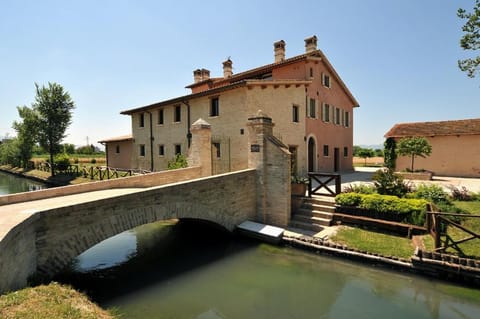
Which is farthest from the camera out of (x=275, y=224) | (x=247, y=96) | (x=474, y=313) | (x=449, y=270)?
(x=247, y=96)

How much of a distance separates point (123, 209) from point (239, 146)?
9.67 m

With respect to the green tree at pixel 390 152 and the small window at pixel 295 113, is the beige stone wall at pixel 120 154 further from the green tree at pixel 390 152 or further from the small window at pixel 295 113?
the green tree at pixel 390 152

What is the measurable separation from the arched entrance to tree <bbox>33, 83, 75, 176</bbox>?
24.9 metres

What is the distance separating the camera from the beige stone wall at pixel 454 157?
18.4 metres

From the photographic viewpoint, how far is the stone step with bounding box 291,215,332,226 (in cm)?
918

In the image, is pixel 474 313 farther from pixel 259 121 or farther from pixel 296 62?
pixel 296 62

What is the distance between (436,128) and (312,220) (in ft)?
57.4

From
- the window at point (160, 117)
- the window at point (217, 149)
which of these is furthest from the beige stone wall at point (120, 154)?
the window at point (217, 149)

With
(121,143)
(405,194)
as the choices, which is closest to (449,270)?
(405,194)

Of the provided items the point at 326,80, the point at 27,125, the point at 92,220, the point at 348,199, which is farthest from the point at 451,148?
the point at 27,125

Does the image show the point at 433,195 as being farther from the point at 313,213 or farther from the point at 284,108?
the point at 284,108

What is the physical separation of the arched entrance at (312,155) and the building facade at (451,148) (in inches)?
328

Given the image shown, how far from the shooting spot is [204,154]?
40.3 feet

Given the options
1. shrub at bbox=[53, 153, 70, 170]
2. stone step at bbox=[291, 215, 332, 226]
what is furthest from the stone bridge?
shrub at bbox=[53, 153, 70, 170]
